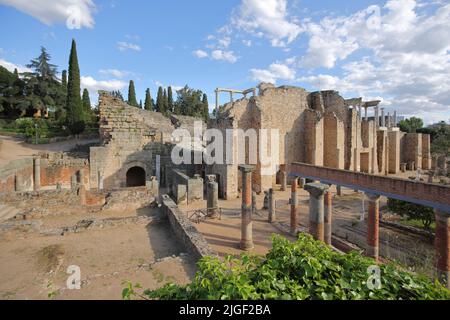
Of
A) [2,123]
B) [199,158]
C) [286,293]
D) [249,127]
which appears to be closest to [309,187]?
[286,293]

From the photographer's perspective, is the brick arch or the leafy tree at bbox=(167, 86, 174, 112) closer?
the brick arch

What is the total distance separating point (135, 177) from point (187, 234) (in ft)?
54.0

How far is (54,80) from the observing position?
124ft

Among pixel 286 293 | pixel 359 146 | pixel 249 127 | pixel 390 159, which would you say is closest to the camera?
pixel 286 293

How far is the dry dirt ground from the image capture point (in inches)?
222

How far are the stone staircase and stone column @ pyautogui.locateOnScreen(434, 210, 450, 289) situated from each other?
1602cm

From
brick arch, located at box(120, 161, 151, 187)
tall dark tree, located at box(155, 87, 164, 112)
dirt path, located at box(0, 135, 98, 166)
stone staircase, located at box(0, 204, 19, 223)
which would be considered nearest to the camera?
stone staircase, located at box(0, 204, 19, 223)

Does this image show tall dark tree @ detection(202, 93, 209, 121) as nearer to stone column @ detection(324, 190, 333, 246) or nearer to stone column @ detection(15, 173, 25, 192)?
stone column @ detection(15, 173, 25, 192)

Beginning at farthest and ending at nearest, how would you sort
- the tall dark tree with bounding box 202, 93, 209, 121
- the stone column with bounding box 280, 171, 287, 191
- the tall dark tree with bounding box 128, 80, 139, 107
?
the tall dark tree with bounding box 202, 93, 209, 121, the tall dark tree with bounding box 128, 80, 139, 107, the stone column with bounding box 280, 171, 287, 191

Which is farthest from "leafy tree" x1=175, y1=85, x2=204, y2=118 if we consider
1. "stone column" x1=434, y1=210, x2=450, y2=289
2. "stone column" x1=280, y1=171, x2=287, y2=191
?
"stone column" x1=434, y1=210, x2=450, y2=289

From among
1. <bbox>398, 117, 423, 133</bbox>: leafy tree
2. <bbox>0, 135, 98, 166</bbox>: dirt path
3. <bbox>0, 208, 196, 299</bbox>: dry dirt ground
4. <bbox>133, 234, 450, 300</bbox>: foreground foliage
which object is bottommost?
<bbox>0, 208, 196, 299</bbox>: dry dirt ground

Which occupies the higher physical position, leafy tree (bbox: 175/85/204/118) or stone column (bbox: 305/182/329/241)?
leafy tree (bbox: 175/85/204/118)

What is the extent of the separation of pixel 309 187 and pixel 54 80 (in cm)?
4416
